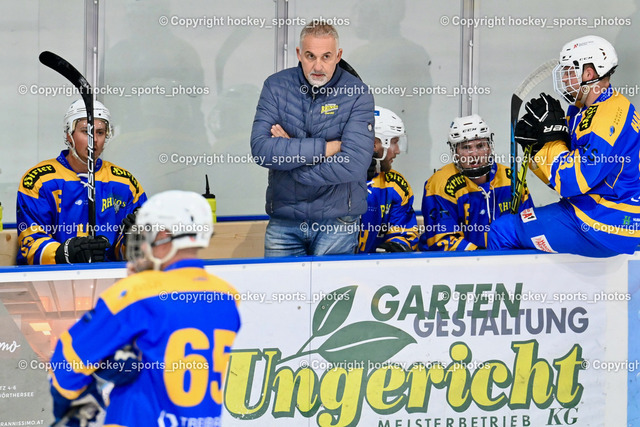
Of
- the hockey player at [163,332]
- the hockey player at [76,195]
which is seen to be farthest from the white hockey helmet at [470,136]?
the hockey player at [163,332]

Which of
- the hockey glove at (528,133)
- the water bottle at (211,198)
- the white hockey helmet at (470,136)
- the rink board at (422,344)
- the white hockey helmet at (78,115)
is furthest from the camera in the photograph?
the water bottle at (211,198)

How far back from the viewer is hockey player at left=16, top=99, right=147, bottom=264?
420 cm

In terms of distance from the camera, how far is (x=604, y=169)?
12.1 feet

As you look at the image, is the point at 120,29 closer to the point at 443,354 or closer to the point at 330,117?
the point at 330,117

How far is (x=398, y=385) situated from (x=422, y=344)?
7.4 inches

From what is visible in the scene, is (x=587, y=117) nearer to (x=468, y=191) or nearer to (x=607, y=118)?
(x=607, y=118)

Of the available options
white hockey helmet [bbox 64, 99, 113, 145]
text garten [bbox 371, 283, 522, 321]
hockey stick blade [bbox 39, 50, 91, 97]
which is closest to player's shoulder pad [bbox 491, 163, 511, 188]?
text garten [bbox 371, 283, 522, 321]

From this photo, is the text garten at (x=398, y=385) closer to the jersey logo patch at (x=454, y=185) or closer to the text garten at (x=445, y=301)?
the text garten at (x=445, y=301)

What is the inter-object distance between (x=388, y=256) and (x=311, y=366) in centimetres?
52

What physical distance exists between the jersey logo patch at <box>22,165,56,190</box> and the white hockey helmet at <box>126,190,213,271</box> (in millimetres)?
1930

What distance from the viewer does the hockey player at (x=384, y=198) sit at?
468 centimetres

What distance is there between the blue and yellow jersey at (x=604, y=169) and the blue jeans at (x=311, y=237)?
85 centimetres

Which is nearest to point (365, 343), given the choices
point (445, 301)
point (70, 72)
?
point (445, 301)

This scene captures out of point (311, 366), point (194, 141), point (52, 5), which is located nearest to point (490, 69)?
point (194, 141)
